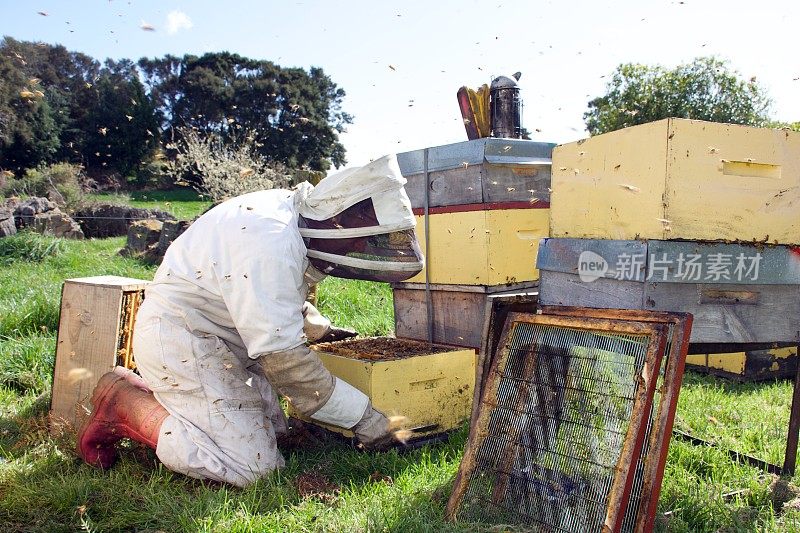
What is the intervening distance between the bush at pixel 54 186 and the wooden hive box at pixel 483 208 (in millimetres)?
14123

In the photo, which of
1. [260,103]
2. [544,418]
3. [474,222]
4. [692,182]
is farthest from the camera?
[260,103]

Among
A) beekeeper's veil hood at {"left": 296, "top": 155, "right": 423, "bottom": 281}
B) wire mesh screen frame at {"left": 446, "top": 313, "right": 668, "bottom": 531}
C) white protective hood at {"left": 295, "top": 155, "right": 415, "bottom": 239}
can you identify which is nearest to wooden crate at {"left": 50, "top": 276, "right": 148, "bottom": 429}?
beekeeper's veil hood at {"left": 296, "top": 155, "right": 423, "bottom": 281}

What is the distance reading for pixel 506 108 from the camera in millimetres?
4016

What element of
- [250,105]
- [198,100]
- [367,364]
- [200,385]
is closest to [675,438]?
[367,364]

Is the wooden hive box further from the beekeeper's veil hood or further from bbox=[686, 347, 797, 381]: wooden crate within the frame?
bbox=[686, 347, 797, 381]: wooden crate

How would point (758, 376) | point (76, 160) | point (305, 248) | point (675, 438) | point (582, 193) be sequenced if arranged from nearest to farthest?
1. point (582, 193)
2. point (305, 248)
3. point (675, 438)
4. point (758, 376)
5. point (76, 160)

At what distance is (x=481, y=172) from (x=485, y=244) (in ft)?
1.30

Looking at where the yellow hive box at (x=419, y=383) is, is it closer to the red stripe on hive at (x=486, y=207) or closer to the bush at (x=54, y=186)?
the red stripe on hive at (x=486, y=207)

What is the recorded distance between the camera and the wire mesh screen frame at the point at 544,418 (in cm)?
209

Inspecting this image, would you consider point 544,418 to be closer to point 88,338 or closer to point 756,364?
point 88,338

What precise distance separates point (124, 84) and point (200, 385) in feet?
101

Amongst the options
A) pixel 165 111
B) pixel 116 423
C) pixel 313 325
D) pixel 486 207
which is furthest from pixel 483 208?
pixel 165 111

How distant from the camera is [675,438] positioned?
3375mm

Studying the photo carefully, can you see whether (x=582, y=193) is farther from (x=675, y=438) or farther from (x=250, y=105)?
(x=250, y=105)
